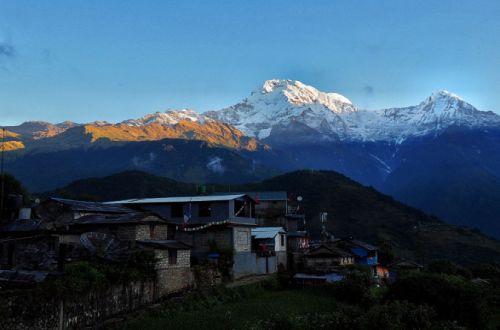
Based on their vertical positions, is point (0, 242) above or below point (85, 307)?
above

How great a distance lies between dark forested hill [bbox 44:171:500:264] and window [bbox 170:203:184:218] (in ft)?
155

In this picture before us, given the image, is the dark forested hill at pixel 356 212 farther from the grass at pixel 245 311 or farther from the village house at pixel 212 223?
the grass at pixel 245 311

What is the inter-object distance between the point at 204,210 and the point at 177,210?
281 cm

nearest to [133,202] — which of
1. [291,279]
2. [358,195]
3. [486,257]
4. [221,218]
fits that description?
[221,218]

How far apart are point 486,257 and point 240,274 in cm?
8118

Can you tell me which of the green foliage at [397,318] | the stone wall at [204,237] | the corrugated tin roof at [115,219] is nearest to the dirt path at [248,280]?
the stone wall at [204,237]

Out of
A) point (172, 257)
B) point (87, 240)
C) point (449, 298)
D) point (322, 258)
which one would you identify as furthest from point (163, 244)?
point (322, 258)

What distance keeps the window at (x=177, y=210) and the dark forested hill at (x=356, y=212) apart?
47172 mm

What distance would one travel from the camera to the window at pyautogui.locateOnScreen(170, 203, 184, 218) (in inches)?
1978

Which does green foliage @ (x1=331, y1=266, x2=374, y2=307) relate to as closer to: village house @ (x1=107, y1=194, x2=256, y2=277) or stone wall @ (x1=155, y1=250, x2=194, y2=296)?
village house @ (x1=107, y1=194, x2=256, y2=277)

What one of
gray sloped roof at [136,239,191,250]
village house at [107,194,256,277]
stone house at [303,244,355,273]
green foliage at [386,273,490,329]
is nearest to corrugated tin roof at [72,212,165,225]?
gray sloped roof at [136,239,191,250]

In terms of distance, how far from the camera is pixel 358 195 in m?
149

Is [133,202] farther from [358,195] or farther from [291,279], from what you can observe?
[358,195]

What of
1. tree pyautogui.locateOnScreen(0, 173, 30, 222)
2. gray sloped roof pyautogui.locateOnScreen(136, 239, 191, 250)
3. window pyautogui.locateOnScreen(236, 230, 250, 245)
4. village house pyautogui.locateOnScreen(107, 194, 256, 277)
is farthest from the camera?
window pyautogui.locateOnScreen(236, 230, 250, 245)
